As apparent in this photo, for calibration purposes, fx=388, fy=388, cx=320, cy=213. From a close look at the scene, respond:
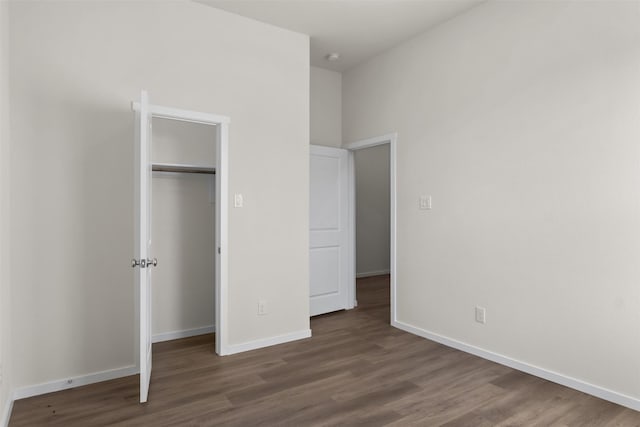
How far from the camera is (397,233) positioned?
13.3 feet

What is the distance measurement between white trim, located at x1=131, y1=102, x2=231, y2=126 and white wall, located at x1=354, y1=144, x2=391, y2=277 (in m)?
4.14

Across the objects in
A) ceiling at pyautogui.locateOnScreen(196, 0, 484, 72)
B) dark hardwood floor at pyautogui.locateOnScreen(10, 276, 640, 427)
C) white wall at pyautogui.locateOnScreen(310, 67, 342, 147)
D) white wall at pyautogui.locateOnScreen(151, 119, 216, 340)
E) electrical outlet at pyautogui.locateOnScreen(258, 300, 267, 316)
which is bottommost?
dark hardwood floor at pyautogui.locateOnScreen(10, 276, 640, 427)

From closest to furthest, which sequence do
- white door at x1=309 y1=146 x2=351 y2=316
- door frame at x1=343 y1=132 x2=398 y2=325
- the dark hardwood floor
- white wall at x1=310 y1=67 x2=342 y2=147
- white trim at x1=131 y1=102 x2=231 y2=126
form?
1. the dark hardwood floor
2. white trim at x1=131 y1=102 x2=231 y2=126
3. door frame at x1=343 y1=132 x2=398 y2=325
4. white door at x1=309 y1=146 x2=351 y2=316
5. white wall at x1=310 y1=67 x2=342 y2=147

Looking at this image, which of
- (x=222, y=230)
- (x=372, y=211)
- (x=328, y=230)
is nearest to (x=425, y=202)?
(x=328, y=230)

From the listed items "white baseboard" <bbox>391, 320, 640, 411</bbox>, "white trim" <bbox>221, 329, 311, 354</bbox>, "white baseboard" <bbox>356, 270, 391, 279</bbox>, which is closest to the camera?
"white baseboard" <bbox>391, 320, 640, 411</bbox>

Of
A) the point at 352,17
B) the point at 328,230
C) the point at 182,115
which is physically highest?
the point at 352,17

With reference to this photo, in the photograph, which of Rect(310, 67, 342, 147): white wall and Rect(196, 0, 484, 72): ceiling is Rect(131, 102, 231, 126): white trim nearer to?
Rect(196, 0, 484, 72): ceiling

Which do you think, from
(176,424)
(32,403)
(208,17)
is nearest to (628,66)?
(208,17)

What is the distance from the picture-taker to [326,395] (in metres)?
2.57

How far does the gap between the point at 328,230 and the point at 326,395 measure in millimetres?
2288

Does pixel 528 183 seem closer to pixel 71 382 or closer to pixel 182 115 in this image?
pixel 182 115

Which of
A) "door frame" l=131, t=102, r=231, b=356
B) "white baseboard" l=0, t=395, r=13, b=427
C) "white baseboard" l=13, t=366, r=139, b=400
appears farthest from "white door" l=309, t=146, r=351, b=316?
"white baseboard" l=0, t=395, r=13, b=427

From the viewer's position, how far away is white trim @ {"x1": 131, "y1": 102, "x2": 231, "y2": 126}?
119 inches

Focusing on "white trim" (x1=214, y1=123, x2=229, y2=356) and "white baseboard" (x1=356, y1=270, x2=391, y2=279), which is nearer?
"white trim" (x1=214, y1=123, x2=229, y2=356)
